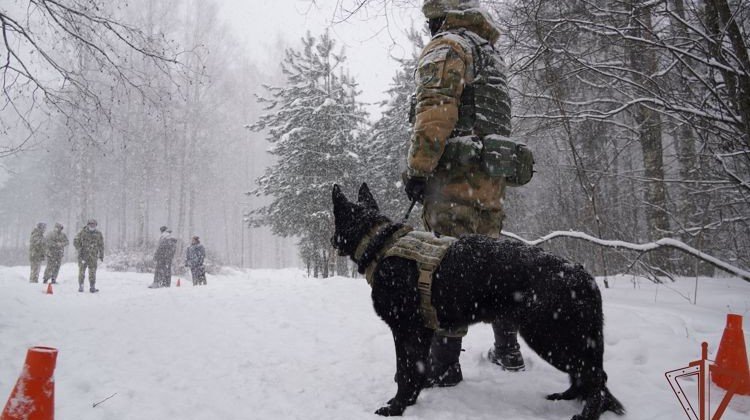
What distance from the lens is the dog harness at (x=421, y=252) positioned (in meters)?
2.46

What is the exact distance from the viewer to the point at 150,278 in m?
16.5

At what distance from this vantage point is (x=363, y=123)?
1457 cm

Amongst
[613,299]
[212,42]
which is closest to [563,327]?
[613,299]

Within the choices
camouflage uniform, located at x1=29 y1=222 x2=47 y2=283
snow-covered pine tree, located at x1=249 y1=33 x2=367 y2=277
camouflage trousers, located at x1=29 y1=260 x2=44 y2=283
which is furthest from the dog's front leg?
camouflage trousers, located at x1=29 y1=260 x2=44 y2=283

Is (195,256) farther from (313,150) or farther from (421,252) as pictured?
(421,252)

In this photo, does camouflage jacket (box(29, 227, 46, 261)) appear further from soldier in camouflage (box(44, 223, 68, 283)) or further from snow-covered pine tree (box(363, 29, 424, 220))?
snow-covered pine tree (box(363, 29, 424, 220))

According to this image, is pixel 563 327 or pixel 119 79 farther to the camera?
pixel 119 79

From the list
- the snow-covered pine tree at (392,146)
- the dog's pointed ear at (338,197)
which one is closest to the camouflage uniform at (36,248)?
the snow-covered pine tree at (392,146)

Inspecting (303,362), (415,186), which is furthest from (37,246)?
(415,186)

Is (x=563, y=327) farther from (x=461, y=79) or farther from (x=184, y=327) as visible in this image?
(x=184, y=327)

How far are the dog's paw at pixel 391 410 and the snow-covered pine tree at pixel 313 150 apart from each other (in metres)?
10.9

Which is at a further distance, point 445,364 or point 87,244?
point 87,244

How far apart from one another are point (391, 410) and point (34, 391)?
5.91 feet

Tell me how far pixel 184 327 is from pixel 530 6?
5.66 m
